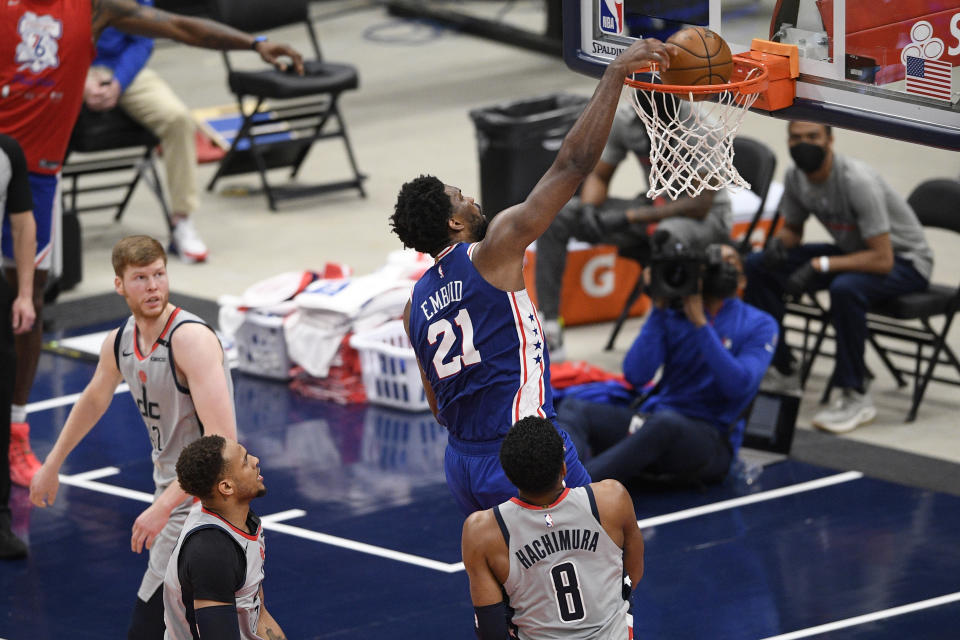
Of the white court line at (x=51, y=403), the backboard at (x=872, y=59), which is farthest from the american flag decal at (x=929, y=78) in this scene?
the white court line at (x=51, y=403)

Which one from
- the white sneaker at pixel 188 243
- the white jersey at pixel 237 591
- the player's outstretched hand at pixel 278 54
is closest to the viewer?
the white jersey at pixel 237 591

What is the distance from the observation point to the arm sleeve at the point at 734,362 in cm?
659

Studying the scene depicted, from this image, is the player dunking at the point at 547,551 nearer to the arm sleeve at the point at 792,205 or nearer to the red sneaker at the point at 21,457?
the red sneaker at the point at 21,457

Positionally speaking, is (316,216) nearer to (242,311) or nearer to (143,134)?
(143,134)

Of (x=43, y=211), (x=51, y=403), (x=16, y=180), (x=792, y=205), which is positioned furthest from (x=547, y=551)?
(x=51, y=403)

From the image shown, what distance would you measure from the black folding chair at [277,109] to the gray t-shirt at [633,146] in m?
3.46

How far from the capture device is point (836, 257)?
775 cm

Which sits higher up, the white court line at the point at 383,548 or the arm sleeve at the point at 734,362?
the arm sleeve at the point at 734,362

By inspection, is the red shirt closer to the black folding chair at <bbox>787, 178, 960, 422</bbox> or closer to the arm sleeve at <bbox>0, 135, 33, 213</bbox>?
the arm sleeve at <bbox>0, 135, 33, 213</bbox>

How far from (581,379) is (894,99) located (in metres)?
3.04

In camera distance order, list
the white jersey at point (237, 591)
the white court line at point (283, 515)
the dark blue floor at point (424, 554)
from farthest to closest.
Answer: the white court line at point (283, 515)
the dark blue floor at point (424, 554)
the white jersey at point (237, 591)

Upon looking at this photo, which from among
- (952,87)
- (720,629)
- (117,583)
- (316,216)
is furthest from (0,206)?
(316,216)

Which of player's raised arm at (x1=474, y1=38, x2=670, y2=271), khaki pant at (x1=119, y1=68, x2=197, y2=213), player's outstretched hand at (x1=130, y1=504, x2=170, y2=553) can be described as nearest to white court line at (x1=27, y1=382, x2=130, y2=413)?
khaki pant at (x1=119, y1=68, x2=197, y2=213)

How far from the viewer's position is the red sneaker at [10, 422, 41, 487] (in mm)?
7043
